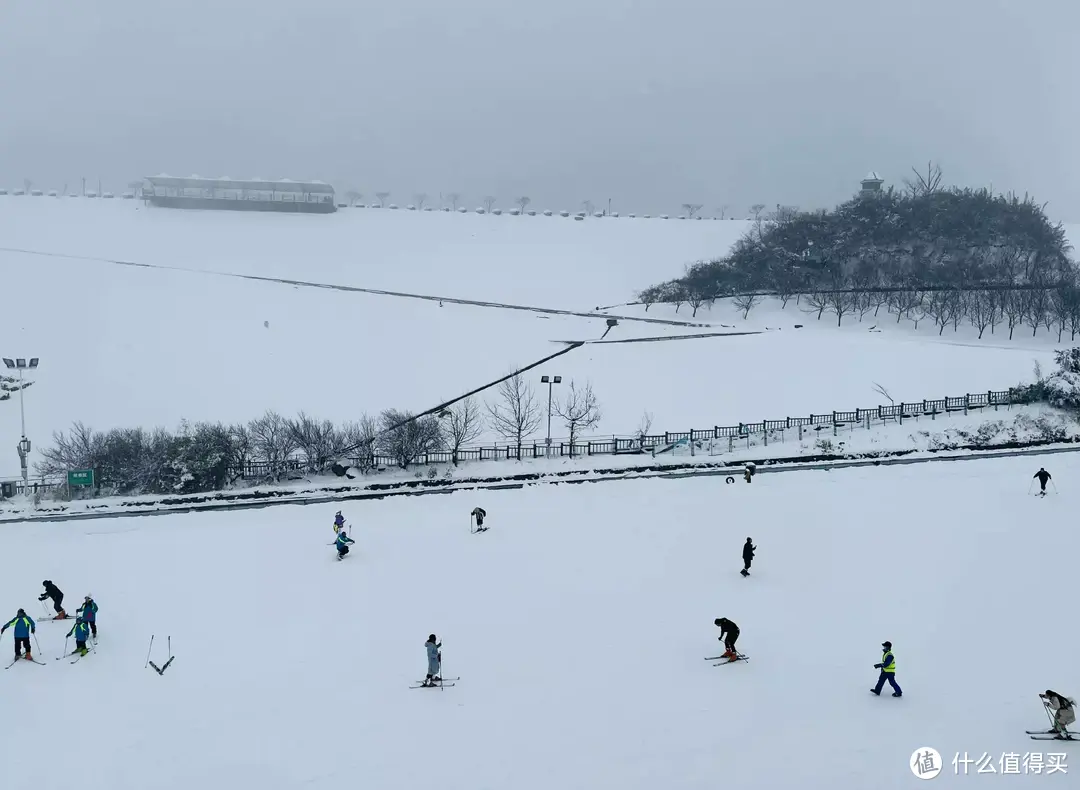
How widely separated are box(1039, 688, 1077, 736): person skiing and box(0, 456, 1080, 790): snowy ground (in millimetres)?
238

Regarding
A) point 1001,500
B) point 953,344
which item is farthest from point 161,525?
point 953,344

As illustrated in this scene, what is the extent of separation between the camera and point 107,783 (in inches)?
354

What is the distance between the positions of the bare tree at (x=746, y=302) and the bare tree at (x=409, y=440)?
34.1 m

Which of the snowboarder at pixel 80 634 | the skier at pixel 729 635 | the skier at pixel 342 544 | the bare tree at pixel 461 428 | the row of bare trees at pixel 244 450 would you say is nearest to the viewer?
the skier at pixel 729 635

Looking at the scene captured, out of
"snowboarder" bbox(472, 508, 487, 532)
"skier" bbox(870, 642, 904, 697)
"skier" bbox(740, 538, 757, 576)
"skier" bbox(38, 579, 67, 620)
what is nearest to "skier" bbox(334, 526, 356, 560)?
"snowboarder" bbox(472, 508, 487, 532)

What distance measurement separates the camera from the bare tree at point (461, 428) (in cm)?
2706

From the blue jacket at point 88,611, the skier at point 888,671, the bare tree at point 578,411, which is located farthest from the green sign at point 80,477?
the skier at point 888,671

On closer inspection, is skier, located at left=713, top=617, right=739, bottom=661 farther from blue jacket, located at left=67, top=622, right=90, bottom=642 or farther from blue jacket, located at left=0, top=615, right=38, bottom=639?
blue jacket, located at left=0, top=615, right=38, bottom=639

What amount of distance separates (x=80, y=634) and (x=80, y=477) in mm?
12834

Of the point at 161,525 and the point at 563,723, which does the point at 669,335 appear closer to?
the point at 161,525

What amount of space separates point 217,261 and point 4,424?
122ft

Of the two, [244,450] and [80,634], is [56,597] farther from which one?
[244,450]

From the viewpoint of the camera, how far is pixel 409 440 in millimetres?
25969

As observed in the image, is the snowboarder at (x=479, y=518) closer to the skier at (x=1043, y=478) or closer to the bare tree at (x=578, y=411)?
the bare tree at (x=578, y=411)
